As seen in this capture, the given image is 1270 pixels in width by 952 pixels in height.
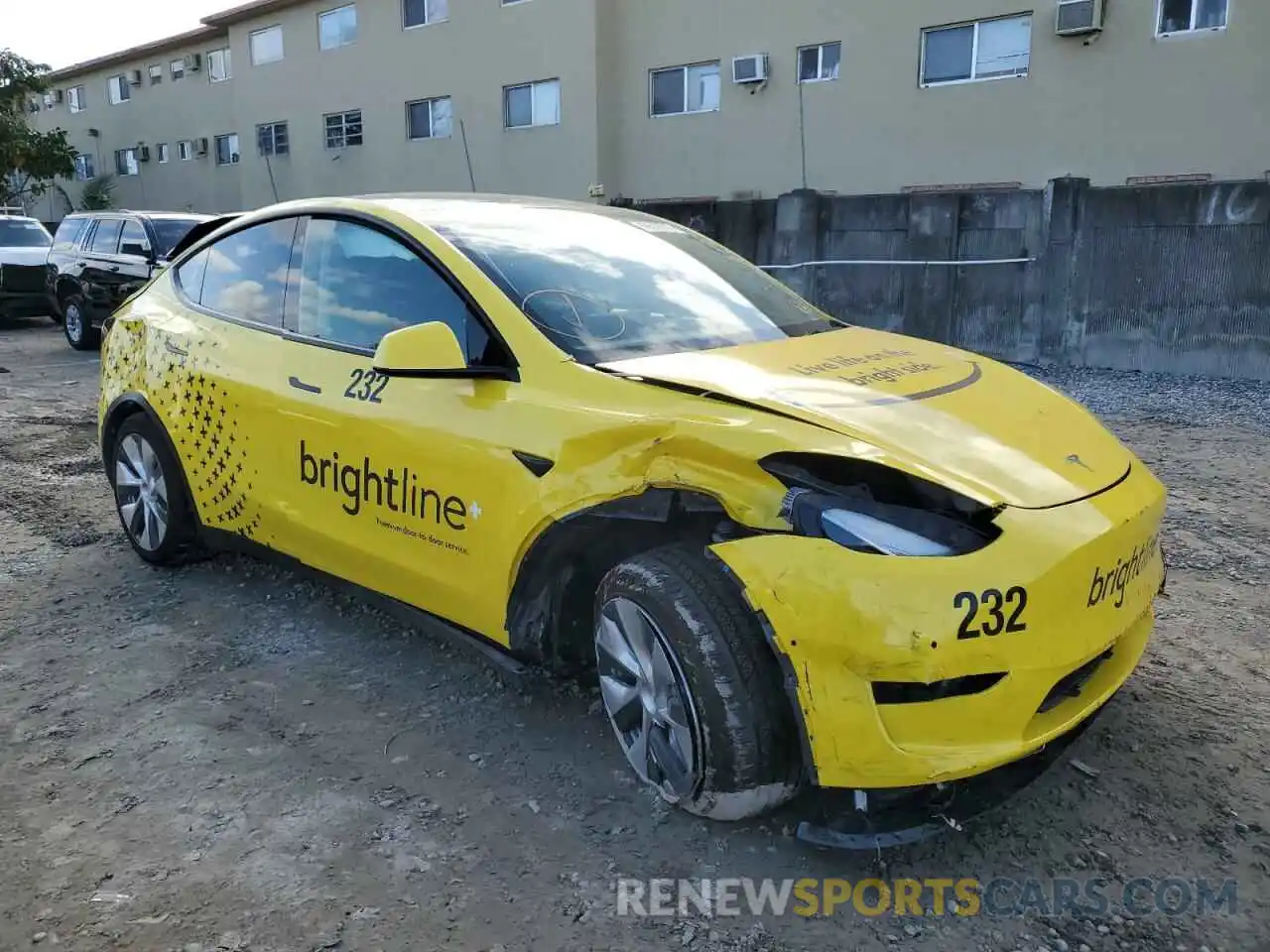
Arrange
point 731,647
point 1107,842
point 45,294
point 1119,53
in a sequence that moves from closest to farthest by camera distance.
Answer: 1. point 731,647
2. point 1107,842
3. point 1119,53
4. point 45,294

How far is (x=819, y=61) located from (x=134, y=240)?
1080cm

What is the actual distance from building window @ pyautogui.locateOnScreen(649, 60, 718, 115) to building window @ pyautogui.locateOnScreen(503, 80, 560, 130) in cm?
227

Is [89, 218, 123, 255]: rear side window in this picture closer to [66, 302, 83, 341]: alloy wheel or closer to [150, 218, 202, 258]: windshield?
[150, 218, 202, 258]: windshield

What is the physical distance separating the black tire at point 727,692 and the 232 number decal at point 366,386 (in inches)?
50.2

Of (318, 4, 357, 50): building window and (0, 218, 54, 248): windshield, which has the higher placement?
(318, 4, 357, 50): building window

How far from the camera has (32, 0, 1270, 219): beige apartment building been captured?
42.6ft

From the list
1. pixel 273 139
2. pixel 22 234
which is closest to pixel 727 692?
pixel 22 234

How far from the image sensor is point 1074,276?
31.9 feet

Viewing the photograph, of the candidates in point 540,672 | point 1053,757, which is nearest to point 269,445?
point 540,672

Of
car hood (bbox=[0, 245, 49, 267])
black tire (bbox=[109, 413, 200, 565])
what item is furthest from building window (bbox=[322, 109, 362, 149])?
black tire (bbox=[109, 413, 200, 565])

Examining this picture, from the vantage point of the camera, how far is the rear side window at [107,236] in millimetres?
12373

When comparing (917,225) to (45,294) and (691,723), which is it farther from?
(45,294)

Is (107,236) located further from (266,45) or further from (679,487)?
(266,45)

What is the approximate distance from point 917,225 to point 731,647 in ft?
30.2
